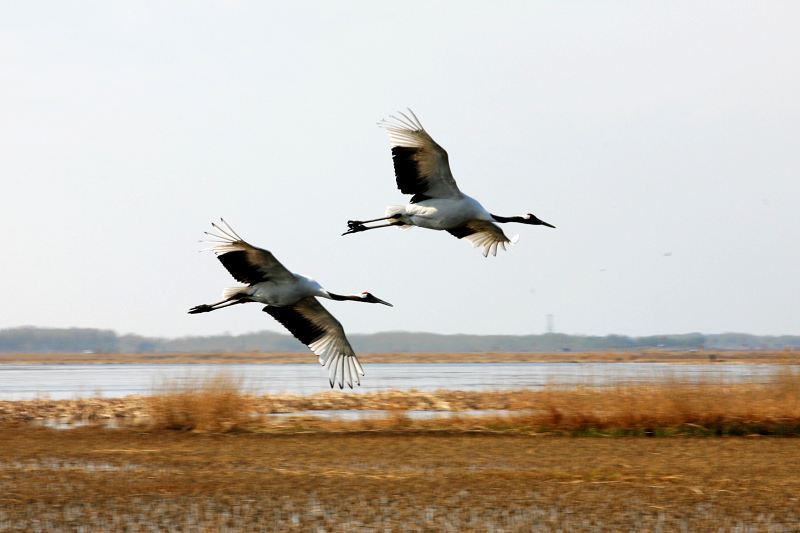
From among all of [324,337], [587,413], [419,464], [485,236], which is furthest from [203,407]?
[485,236]

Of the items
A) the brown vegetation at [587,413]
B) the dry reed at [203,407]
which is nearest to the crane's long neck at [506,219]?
the brown vegetation at [587,413]

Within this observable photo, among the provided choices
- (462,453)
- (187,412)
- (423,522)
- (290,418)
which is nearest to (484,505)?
(423,522)

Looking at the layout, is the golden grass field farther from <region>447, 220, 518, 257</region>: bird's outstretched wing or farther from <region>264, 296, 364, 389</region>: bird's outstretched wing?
<region>447, 220, 518, 257</region>: bird's outstretched wing

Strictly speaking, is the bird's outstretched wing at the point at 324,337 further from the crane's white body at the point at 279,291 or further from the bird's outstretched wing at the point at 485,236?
the bird's outstretched wing at the point at 485,236

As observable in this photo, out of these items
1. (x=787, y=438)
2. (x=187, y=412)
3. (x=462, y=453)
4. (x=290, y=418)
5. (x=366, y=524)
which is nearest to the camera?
(x=366, y=524)

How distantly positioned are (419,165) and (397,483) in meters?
3.99

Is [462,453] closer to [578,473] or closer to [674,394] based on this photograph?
[578,473]

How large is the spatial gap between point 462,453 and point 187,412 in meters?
6.08

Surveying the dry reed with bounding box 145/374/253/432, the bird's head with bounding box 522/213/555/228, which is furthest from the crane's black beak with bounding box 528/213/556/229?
the dry reed with bounding box 145/374/253/432

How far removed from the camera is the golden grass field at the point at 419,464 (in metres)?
12.6

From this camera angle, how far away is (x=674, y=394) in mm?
21469

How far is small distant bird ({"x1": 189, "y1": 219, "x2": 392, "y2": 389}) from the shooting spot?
13.5 m

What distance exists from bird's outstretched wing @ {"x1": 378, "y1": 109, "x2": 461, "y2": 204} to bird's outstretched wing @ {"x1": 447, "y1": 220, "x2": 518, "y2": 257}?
972mm

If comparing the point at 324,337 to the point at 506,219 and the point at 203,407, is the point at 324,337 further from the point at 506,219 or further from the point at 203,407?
the point at 203,407
